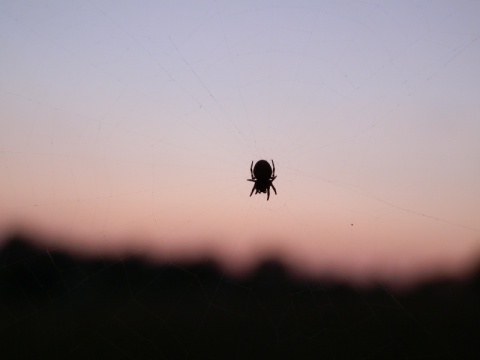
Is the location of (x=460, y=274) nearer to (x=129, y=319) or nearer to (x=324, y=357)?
(x=324, y=357)

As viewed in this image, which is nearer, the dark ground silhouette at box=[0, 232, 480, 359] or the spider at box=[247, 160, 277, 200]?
the dark ground silhouette at box=[0, 232, 480, 359]

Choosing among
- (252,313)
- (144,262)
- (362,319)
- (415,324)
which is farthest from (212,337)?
(415,324)

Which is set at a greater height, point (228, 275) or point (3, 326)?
point (228, 275)

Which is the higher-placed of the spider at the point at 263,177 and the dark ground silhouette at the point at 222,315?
the spider at the point at 263,177

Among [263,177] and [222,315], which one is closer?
[263,177]

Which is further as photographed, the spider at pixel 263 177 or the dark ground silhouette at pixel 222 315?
the spider at pixel 263 177

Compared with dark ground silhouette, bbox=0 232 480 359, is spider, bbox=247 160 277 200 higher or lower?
higher

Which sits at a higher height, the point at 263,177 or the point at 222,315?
the point at 263,177

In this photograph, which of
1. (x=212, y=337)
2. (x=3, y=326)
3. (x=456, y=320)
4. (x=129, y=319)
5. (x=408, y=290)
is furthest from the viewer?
(x=129, y=319)
